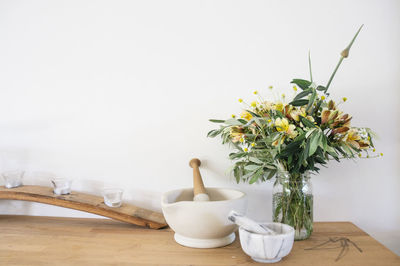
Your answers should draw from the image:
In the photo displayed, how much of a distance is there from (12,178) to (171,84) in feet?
2.06

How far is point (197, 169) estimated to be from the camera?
1065 mm

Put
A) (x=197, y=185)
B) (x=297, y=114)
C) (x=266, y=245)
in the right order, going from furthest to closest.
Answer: (x=197, y=185) → (x=297, y=114) → (x=266, y=245)

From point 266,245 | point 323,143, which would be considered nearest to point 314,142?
point 323,143

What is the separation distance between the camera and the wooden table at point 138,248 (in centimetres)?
78

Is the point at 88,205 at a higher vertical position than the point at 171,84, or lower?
lower

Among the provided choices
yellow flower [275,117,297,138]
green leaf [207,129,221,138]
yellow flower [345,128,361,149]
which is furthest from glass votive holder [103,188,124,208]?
yellow flower [345,128,361,149]

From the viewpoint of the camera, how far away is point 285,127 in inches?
32.7

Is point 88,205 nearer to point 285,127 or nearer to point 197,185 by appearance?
point 197,185

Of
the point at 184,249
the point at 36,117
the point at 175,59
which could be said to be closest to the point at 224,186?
the point at 184,249

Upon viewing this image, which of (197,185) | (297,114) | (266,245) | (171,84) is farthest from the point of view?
(171,84)

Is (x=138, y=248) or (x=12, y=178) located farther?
(x=12, y=178)

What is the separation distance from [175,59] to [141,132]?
29 centimetres

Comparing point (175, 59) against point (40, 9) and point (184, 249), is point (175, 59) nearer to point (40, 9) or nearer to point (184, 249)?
point (40, 9)

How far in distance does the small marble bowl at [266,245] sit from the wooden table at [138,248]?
0.03 m
